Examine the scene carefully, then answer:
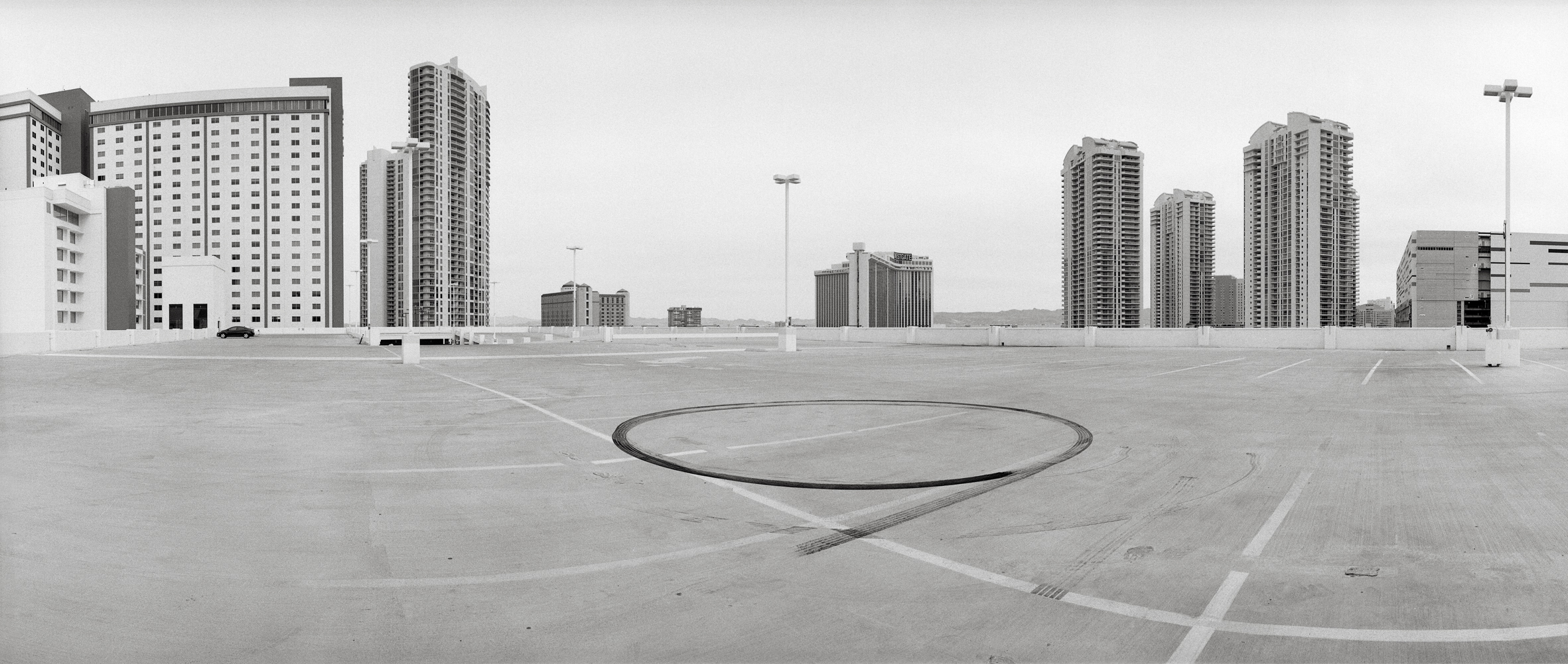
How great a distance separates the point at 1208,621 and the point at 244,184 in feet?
569

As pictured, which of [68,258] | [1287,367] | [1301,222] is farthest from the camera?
[1301,222]

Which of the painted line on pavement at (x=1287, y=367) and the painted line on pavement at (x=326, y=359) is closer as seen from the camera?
the painted line on pavement at (x=1287, y=367)

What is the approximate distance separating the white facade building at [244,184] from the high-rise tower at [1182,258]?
608 ft

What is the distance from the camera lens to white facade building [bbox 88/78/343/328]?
136 metres

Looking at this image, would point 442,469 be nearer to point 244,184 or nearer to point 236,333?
point 236,333

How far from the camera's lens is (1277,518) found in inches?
209

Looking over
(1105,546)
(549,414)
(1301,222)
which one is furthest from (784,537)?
(1301,222)

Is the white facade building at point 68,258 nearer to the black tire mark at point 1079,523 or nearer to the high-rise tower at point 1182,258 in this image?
the black tire mark at point 1079,523

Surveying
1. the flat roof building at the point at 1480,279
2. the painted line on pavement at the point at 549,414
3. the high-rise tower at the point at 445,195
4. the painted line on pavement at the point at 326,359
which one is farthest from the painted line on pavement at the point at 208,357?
the flat roof building at the point at 1480,279

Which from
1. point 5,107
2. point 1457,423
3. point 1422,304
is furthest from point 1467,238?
point 5,107

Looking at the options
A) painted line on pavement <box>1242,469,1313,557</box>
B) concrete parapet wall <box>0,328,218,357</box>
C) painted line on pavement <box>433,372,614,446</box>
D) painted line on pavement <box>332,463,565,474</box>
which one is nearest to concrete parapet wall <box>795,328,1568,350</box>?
painted line on pavement <box>433,372,614,446</box>

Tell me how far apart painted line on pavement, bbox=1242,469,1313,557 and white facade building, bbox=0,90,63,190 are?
14019 cm

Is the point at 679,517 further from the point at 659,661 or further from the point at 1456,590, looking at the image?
the point at 1456,590

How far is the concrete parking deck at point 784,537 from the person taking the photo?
3344mm
